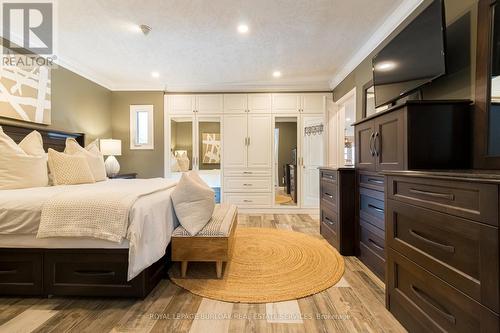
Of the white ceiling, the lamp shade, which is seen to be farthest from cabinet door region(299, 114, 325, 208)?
the lamp shade

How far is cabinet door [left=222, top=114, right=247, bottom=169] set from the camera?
15.2 feet

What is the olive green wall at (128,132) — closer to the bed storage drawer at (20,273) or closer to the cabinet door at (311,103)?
the cabinet door at (311,103)

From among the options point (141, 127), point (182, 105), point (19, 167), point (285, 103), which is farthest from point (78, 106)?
point (285, 103)

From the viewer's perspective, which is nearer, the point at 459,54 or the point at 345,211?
the point at 459,54

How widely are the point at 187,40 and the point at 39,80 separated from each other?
1.99 metres

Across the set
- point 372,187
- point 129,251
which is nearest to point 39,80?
point 129,251

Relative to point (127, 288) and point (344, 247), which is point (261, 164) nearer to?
point (344, 247)

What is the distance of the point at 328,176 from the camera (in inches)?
115

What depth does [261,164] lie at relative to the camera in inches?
183

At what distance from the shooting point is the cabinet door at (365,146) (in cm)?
216

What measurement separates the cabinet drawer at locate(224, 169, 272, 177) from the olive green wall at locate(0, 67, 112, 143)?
2.47 metres

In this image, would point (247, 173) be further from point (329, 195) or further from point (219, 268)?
point (219, 268)

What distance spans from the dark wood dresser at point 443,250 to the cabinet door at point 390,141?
0.27 m

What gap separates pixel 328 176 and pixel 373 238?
3.11 ft
